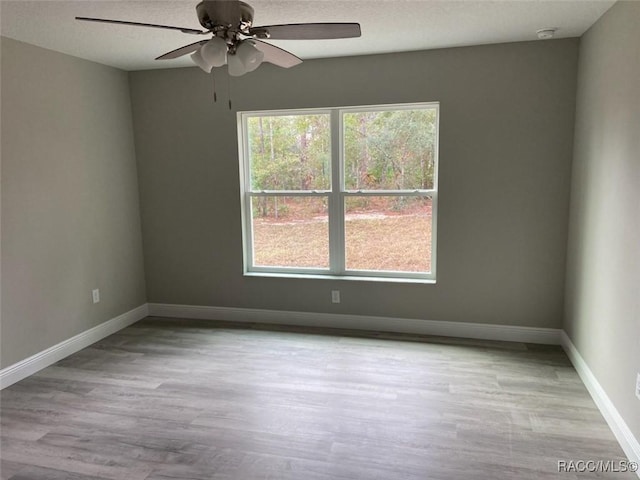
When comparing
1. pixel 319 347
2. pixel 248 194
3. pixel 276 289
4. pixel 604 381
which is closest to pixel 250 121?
pixel 248 194

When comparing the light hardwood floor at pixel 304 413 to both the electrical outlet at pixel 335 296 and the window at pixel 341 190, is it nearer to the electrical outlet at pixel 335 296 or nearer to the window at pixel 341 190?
the electrical outlet at pixel 335 296

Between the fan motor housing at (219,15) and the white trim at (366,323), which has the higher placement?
the fan motor housing at (219,15)

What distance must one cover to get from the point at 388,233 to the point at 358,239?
274mm

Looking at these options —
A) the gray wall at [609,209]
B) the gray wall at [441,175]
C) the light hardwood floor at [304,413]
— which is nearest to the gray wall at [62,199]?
the gray wall at [441,175]

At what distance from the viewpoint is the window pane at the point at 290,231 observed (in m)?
4.11

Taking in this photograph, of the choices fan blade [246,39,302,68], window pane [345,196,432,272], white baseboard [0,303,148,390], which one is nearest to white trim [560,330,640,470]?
window pane [345,196,432,272]

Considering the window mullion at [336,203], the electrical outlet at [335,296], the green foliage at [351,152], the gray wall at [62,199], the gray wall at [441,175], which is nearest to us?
the gray wall at [62,199]

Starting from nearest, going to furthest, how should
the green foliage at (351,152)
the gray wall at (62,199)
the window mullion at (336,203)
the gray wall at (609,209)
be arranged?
the gray wall at (609,209), the gray wall at (62,199), the green foliage at (351,152), the window mullion at (336,203)

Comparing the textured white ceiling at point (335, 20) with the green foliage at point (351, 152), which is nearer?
the textured white ceiling at point (335, 20)

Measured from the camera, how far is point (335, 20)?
2.76 metres

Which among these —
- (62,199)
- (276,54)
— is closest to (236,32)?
(276,54)

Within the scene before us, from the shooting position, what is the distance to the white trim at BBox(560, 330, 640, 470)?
2.20 m

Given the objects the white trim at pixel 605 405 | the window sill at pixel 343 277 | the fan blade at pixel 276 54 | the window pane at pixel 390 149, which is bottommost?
the white trim at pixel 605 405

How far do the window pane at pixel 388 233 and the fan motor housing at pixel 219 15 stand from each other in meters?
2.14
